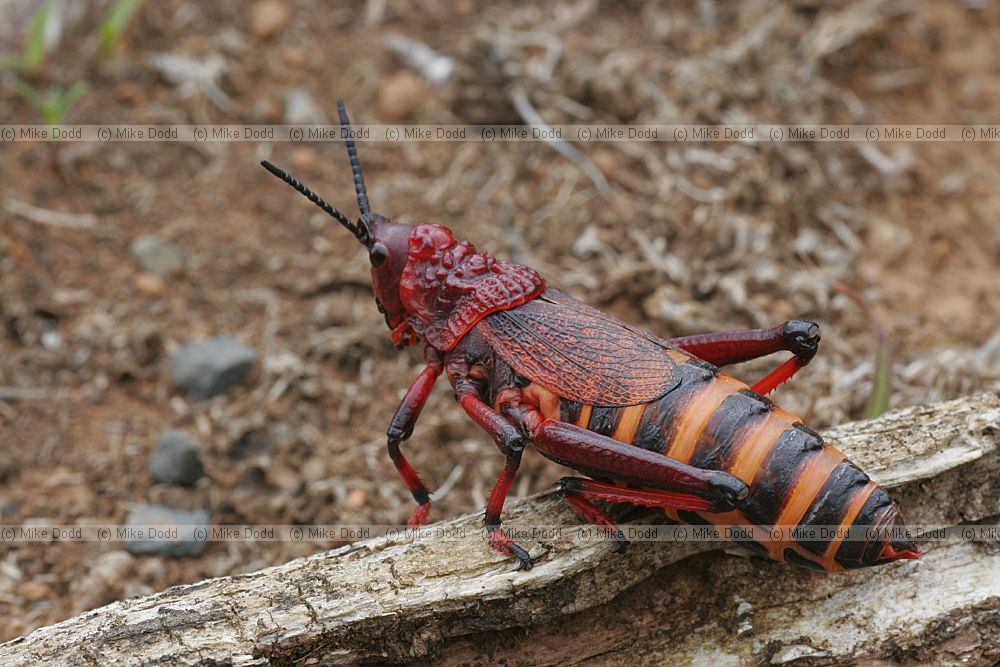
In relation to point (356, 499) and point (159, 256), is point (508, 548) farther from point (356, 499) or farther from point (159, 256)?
point (159, 256)

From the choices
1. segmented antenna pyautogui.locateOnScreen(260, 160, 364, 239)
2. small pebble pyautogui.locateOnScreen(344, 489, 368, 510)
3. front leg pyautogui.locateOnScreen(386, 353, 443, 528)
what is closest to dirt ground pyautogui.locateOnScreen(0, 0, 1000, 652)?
small pebble pyautogui.locateOnScreen(344, 489, 368, 510)

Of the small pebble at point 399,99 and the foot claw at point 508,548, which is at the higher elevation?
the small pebble at point 399,99

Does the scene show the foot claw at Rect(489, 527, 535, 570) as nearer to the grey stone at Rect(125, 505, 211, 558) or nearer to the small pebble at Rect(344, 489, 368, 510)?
the small pebble at Rect(344, 489, 368, 510)

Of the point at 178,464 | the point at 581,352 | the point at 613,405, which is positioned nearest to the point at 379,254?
the point at 581,352

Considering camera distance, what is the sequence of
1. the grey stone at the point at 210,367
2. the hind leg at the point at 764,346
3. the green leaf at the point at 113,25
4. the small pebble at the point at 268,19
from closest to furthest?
1. the hind leg at the point at 764,346
2. the grey stone at the point at 210,367
3. the green leaf at the point at 113,25
4. the small pebble at the point at 268,19

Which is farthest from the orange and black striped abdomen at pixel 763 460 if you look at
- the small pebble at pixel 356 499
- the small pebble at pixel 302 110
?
the small pebble at pixel 302 110

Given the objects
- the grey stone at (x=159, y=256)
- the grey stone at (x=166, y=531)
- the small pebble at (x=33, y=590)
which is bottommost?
the small pebble at (x=33, y=590)

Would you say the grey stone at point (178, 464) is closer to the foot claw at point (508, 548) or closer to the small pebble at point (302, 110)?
the foot claw at point (508, 548)
